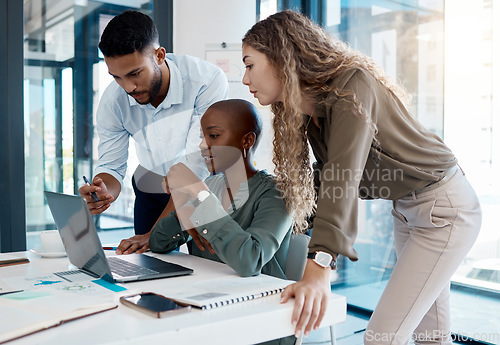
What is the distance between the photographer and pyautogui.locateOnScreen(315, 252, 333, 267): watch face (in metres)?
1.03

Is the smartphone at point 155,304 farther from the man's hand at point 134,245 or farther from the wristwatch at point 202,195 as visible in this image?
the man's hand at point 134,245

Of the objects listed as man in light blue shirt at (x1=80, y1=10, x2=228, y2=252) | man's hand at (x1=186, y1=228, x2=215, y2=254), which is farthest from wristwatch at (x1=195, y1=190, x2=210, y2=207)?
man in light blue shirt at (x1=80, y1=10, x2=228, y2=252)

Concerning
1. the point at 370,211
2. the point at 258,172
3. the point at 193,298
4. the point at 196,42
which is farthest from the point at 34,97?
the point at 193,298

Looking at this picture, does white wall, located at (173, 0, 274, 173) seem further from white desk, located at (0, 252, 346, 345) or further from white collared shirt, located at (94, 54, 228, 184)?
white desk, located at (0, 252, 346, 345)

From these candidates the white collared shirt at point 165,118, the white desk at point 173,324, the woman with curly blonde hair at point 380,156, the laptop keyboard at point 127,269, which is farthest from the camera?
the white collared shirt at point 165,118

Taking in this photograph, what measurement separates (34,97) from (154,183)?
47.5 inches

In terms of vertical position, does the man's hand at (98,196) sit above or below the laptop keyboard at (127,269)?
above

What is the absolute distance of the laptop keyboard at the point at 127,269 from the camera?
1.18 m

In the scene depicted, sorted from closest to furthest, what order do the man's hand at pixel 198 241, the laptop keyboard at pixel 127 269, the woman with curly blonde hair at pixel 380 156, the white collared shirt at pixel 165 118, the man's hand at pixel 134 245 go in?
1. the laptop keyboard at pixel 127 269
2. the woman with curly blonde hair at pixel 380 156
3. the man's hand at pixel 198 241
4. the man's hand at pixel 134 245
5. the white collared shirt at pixel 165 118

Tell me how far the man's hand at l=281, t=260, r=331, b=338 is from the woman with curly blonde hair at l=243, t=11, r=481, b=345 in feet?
1.20

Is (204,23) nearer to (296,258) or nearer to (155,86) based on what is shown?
(155,86)

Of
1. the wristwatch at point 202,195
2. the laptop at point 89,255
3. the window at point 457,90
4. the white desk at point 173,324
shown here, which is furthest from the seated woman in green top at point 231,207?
the window at point 457,90

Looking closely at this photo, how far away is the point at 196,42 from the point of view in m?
3.48

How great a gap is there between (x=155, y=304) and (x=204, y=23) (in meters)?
2.89
